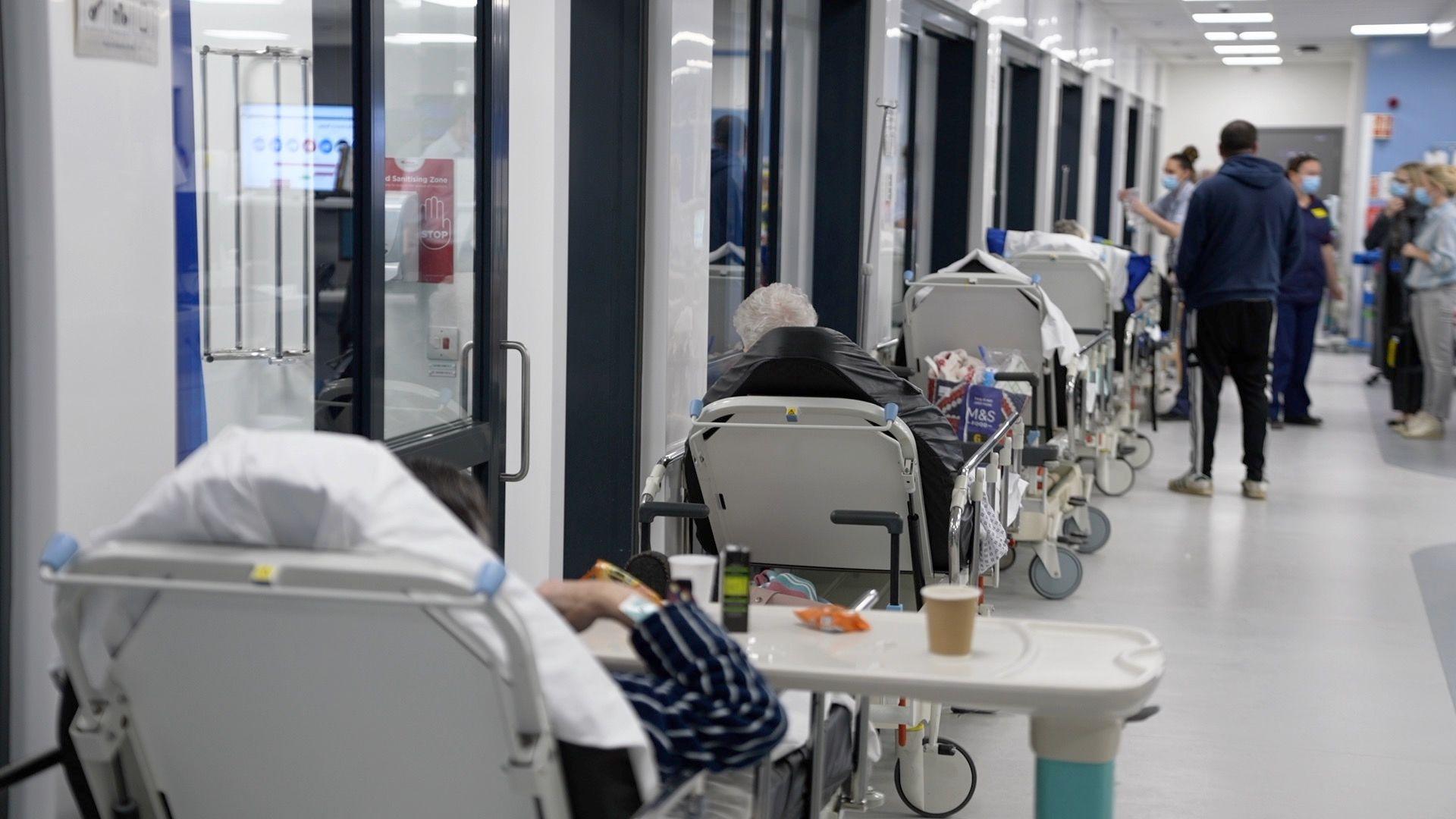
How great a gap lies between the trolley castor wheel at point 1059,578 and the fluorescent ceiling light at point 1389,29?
10922 millimetres

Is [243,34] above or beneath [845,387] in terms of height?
above

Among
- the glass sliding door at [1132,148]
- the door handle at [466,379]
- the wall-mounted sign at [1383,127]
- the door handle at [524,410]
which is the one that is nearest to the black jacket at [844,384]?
the door handle at [524,410]

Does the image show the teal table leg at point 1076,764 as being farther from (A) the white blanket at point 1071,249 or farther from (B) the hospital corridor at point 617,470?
(A) the white blanket at point 1071,249

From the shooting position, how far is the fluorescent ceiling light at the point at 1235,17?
1311cm

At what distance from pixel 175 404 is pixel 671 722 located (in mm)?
A: 1069

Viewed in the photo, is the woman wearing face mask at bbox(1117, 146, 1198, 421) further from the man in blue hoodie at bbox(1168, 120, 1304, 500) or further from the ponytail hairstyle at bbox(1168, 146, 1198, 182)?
the man in blue hoodie at bbox(1168, 120, 1304, 500)

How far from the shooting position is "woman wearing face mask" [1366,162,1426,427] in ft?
32.4

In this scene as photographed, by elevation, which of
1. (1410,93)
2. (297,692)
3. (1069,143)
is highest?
(1410,93)

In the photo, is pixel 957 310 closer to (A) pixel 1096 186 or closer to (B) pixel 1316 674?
(B) pixel 1316 674

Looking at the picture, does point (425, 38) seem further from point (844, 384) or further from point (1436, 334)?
point (1436, 334)

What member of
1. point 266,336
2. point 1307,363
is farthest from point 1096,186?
point 266,336

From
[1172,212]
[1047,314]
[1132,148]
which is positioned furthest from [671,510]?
[1132,148]

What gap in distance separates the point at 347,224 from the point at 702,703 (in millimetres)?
1695

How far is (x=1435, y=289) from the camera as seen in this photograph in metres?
9.43
